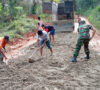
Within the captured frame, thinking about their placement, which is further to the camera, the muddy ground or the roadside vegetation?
the roadside vegetation

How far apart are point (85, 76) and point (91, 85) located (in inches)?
24.7

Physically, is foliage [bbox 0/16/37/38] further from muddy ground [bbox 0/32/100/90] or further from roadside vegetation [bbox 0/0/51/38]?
muddy ground [bbox 0/32/100/90]

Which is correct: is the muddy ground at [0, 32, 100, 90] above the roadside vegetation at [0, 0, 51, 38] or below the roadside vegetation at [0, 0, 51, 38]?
below

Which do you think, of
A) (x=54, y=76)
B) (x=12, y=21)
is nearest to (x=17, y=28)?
(x=12, y=21)

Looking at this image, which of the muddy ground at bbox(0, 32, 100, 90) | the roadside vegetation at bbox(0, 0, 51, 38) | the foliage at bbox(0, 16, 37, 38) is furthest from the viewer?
the roadside vegetation at bbox(0, 0, 51, 38)

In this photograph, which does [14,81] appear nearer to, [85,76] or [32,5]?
[85,76]

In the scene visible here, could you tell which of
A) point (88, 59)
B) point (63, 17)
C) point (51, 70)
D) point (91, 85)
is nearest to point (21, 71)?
point (51, 70)

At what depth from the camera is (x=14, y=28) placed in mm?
13172

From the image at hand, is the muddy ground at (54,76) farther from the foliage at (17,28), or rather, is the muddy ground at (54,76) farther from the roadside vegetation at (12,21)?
the roadside vegetation at (12,21)

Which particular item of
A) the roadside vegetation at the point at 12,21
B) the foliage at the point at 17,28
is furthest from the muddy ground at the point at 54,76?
the roadside vegetation at the point at 12,21

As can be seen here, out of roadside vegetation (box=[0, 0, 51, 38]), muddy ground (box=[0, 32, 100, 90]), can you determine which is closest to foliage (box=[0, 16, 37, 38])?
Answer: roadside vegetation (box=[0, 0, 51, 38])

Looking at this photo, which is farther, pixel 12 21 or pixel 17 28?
pixel 12 21

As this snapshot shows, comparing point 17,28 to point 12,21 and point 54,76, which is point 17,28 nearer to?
point 12,21

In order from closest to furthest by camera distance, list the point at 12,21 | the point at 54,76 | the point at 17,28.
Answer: the point at 54,76 < the point at 17,28 < the point at 12,21
